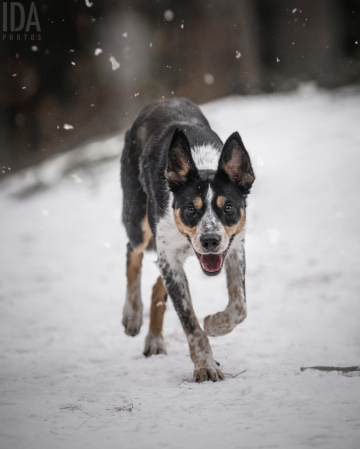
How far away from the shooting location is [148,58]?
49.1 feet

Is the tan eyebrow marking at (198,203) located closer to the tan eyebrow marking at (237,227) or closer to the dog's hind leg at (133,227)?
the tan eyebrow marking at (237,227)

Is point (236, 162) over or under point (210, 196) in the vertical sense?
over

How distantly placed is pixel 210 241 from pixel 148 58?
39.8ft

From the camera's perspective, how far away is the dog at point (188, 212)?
3910 millimetres

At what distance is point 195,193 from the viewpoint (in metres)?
4.03

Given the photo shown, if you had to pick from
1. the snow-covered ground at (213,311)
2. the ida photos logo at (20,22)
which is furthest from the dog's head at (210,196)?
the ida photos logo at (20,22)

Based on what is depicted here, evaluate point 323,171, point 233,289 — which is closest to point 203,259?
point 233,289

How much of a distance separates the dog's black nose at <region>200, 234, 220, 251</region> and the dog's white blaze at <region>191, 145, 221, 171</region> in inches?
30.1

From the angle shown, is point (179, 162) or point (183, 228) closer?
point (183, 228)

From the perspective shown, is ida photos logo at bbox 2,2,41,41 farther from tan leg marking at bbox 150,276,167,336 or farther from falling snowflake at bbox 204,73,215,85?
tan leg marking at bbox 150,276,167,336

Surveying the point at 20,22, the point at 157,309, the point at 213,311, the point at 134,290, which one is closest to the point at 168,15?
the point at 20,22

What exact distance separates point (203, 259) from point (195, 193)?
1.58 feet

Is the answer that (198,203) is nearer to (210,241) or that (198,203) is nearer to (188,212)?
(188,212)

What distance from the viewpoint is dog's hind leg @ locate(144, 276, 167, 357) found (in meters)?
4.80
